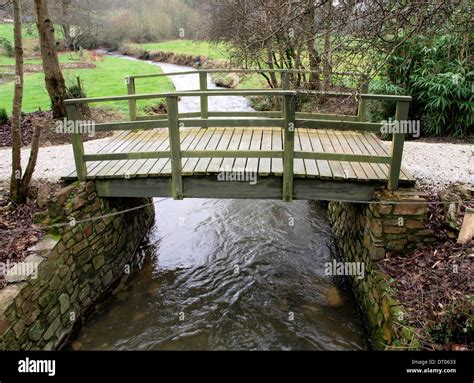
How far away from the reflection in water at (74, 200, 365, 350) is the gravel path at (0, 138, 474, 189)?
6.47 ft

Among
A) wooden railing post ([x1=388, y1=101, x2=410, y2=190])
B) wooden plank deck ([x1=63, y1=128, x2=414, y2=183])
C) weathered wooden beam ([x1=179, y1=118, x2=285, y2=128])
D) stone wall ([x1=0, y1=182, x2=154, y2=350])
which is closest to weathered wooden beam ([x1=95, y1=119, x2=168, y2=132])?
weathered wooden beam ([x1=179, y1=118, x2=285, y2=128])

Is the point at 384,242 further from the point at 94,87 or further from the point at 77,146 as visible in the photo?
the point at 94,87

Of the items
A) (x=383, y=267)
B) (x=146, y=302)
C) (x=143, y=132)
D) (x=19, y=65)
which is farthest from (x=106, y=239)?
(x=383, y=267)

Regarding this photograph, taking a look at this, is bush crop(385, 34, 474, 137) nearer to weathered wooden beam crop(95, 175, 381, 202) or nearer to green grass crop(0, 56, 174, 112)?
weathered wooden beam crop(95, 175, 381, 202)

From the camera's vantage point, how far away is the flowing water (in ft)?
16.3

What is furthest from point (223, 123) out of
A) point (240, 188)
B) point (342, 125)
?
point (342, 125)

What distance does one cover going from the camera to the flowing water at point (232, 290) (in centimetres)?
496

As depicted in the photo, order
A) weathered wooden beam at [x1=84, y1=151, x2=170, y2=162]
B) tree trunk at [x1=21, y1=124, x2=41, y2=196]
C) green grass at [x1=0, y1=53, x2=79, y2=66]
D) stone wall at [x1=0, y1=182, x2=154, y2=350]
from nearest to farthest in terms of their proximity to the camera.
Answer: stone wall at [x1=0, y1=182, x2=154, y2=350] < weathered wooden beam at [x1=84, y1=151, x2=170, y2=162] < tree trunk at [x1=21, y1=124, x2=41, y2=196] < green grass at [x1=0, y1=53, x2=79, y2=66]

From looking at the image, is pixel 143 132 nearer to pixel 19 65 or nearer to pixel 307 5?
pixel 19 65

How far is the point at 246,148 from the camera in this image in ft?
19.6

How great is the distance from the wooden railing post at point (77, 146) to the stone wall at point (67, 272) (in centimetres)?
17

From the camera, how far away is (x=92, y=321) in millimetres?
5336

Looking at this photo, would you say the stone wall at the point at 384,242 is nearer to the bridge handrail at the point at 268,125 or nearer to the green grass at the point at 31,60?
the bridge handrail at the point at 268,125
